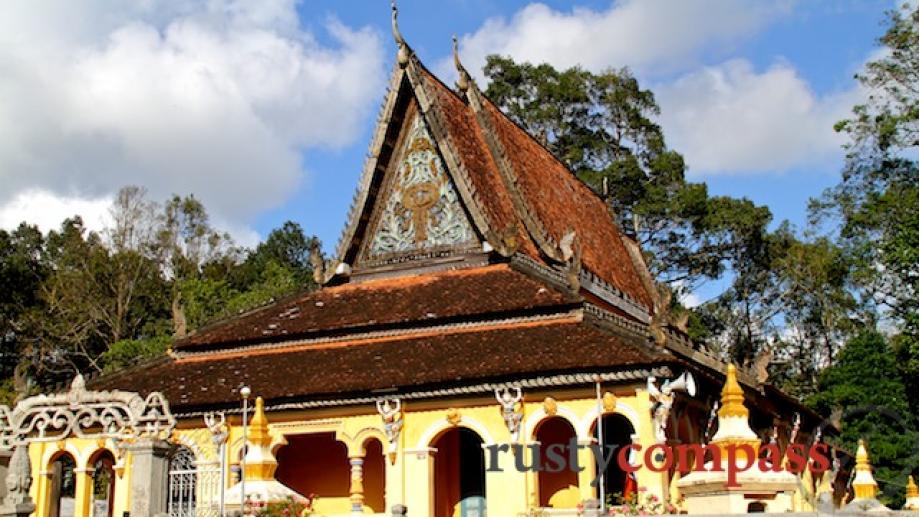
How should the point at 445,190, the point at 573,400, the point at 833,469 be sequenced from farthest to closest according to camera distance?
the point at 833,469 → the point at 445,190 → the point at 573,400

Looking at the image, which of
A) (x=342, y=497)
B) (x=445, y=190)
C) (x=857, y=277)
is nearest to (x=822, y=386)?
(x=857, y=277)

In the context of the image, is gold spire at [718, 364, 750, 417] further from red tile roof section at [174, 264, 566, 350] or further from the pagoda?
red tile roof section at [174, 264, 566, 350]

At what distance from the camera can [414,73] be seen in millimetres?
25141

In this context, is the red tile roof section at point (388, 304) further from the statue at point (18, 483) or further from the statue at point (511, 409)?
the statue at point (18, 483)

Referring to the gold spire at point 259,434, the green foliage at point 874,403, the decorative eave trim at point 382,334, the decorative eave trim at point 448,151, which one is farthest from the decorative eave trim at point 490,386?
the green foliage at point 874,403

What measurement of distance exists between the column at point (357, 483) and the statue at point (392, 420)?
0.68m

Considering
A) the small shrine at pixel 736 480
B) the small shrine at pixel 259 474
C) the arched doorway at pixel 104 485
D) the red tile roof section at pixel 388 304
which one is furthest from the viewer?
the arched doorway at pixel 104 485

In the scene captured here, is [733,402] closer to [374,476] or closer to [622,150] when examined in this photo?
[374,476]

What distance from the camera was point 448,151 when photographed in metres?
24.3

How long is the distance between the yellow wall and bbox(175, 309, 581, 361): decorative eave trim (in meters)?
1.92

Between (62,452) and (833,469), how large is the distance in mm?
18624

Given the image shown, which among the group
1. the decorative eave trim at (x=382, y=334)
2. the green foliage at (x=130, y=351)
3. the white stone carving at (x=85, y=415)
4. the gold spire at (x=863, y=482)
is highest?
the green foliage at (x=130, y=351)

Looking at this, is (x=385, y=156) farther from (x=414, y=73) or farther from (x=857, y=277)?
(x=857, y=277)

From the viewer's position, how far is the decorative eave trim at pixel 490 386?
18.7 m
